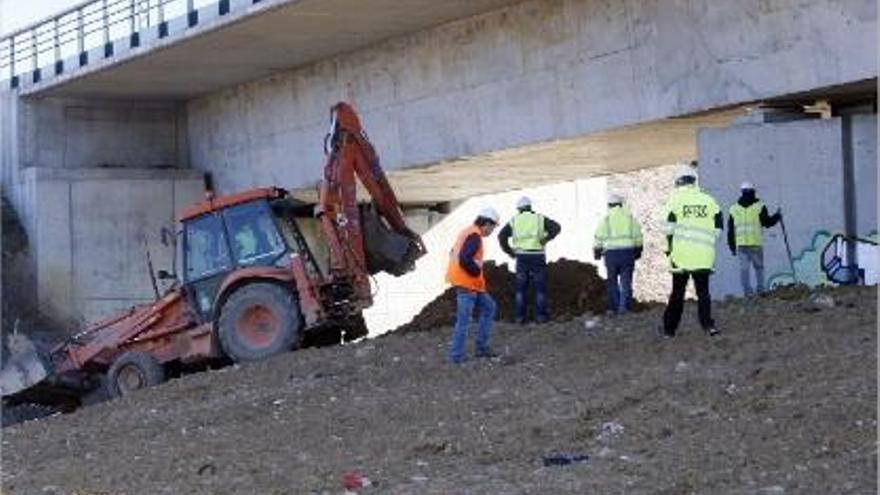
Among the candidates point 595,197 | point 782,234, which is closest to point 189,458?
point 782,234

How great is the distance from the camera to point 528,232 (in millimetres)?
19094

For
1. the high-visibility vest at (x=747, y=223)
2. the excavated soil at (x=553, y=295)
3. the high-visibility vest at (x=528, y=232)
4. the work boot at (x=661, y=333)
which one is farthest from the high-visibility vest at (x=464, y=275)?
the excavated soil at (x=553, y=295)

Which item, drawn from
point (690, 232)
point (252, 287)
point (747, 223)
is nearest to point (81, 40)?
point (252, 287)

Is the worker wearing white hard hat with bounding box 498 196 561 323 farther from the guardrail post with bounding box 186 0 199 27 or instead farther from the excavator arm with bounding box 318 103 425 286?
the guardrail post with bounding box 186 0 199 27

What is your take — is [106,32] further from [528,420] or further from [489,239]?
[528,420]

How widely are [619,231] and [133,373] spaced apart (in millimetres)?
6290

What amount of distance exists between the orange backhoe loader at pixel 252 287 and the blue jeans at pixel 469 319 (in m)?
3.07

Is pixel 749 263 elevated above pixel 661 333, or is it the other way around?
pixel 749 263

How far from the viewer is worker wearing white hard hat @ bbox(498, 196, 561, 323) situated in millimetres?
19062

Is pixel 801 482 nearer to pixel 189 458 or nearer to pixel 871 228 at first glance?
pixel 189 458

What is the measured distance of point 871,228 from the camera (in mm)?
18859

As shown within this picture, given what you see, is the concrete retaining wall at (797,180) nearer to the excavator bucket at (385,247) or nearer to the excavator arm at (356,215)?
the excavator bucket at (385,247)

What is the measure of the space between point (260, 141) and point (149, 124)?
3.16 metres

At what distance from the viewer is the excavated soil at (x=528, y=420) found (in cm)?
1016
